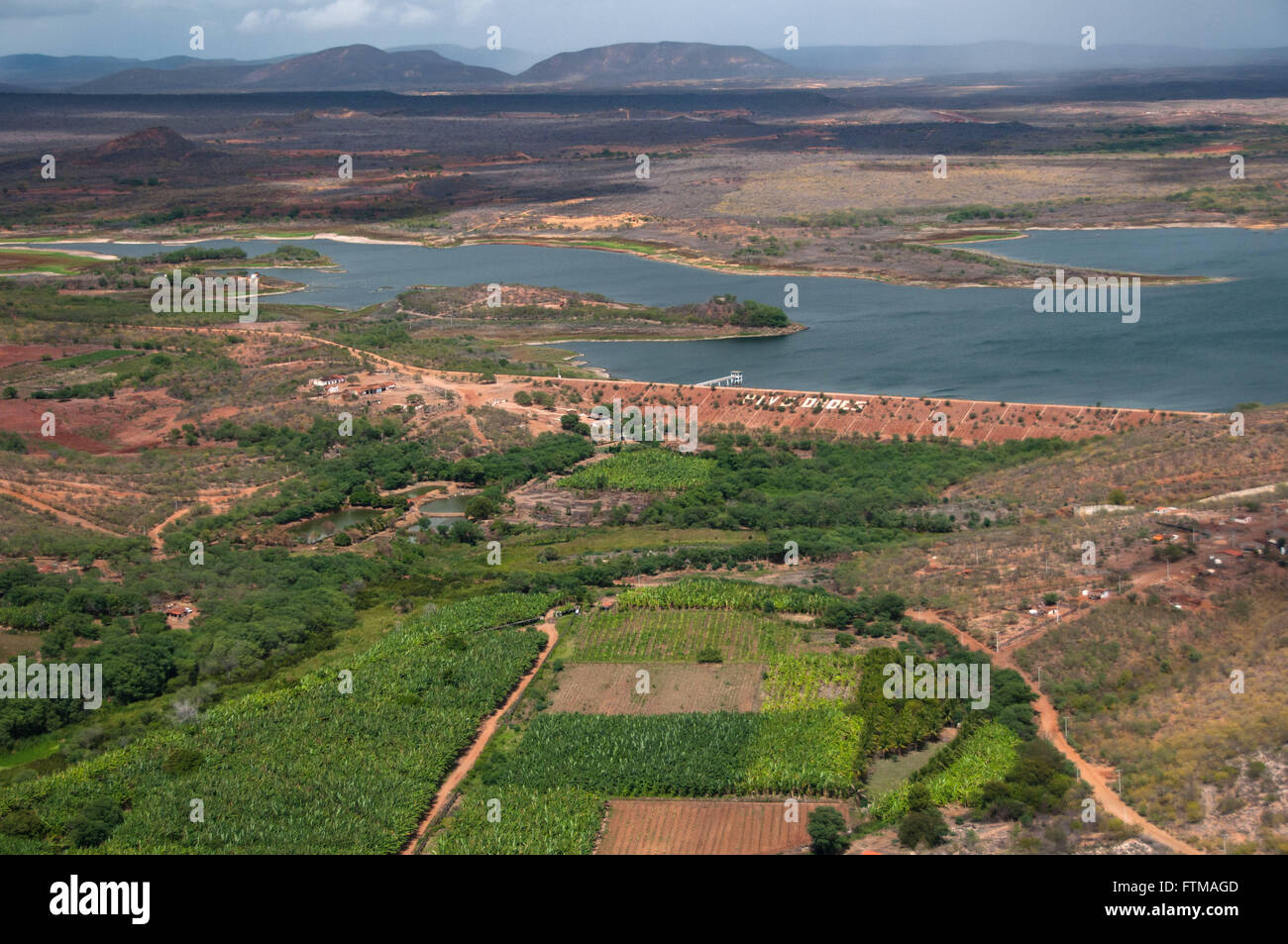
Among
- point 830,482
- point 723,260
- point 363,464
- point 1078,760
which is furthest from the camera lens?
point 723,260

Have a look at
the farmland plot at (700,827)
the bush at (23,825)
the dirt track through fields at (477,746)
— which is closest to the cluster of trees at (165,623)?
the bush at (23,825)

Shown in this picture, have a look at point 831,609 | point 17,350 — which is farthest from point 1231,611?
point 17,350

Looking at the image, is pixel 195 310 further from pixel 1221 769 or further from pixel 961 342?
pixel 1221 769

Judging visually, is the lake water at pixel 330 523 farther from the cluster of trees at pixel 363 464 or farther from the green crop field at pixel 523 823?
the green crop field at pixel 523 823

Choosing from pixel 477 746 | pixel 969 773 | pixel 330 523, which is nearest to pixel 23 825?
pixel 477 746

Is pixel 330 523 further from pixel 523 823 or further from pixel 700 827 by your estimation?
pixel 700 827
